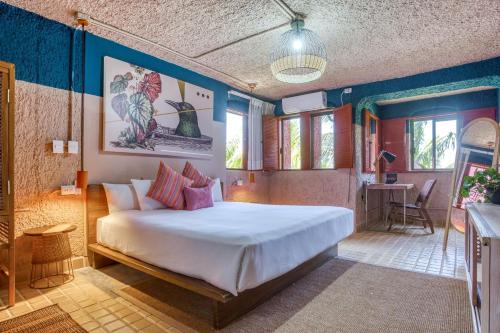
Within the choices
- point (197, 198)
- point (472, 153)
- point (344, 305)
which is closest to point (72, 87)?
point (197, 198)

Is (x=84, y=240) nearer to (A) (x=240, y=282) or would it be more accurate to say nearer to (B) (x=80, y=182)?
(B) (x=80, y=182)

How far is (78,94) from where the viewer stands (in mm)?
3010

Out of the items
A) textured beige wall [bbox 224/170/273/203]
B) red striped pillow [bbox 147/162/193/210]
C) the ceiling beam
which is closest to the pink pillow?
red striped pillow [bbox 147/162/193/210]

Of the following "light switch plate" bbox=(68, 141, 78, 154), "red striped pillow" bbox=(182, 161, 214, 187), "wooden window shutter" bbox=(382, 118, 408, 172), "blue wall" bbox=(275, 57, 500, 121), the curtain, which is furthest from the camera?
"wooden window shutter" bbox=(382, 118, 408, 172)

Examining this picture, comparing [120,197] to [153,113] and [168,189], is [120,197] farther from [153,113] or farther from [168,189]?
[153,113]

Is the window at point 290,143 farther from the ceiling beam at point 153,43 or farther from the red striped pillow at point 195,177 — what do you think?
the red striped pillow at point 195,177

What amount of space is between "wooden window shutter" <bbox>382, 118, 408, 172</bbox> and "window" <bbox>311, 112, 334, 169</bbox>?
1.74 metres

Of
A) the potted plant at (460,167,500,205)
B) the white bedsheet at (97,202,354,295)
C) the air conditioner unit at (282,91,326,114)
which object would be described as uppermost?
the air conditioner unit at (282,91,326,114)

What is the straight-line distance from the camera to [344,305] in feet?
7.09

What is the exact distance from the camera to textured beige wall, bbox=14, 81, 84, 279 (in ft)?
8.51

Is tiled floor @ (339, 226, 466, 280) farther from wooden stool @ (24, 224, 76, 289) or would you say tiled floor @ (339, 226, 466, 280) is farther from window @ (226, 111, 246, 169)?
wooden stool @ (24, 224, 76, 289)

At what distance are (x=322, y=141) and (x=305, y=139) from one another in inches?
13.9

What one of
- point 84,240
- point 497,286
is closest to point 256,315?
point 497,286

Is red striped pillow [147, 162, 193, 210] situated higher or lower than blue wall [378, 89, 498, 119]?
lower
